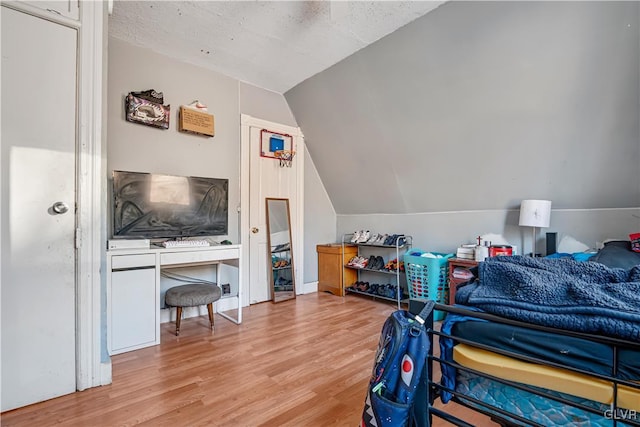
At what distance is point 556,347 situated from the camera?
2.97ft

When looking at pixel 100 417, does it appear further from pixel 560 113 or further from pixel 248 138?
pixel 560 113

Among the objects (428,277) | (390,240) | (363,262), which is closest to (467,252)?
(428,277)

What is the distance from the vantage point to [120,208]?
265 centimetres

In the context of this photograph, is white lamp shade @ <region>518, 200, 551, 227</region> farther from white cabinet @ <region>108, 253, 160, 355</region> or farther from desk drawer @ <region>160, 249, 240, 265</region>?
white cabinet @ <region>108, 253, 160, 355</region>

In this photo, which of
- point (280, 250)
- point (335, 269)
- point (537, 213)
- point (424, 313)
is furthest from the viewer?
point (335, 269)

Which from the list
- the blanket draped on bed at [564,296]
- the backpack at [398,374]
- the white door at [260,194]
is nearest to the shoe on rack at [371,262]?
the white door at [260,194]

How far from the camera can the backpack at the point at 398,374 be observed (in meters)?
0.94

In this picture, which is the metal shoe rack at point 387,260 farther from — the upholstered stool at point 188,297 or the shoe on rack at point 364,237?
the upholstered stool at point 188,297

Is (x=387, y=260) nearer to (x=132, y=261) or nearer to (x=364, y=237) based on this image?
(x=364, y=237)

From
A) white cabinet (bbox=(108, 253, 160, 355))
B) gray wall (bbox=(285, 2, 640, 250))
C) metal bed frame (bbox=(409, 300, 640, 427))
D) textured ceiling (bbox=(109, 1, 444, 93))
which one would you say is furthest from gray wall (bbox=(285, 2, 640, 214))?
white cabinet (bbox=(108, 253, 160, 355))

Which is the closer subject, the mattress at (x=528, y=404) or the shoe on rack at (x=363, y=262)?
the mattress at (x=528, y=404)

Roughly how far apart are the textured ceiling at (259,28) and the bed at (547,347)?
7.23ft

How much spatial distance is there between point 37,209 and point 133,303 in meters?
1.02

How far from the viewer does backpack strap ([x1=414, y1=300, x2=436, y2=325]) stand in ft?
3.35
